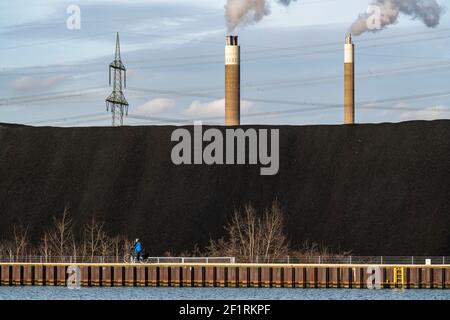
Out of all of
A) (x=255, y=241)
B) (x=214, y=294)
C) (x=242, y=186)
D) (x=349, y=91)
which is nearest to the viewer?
(x=214, y=294)

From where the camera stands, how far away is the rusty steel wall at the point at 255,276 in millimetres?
75812

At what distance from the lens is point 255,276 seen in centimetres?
7650

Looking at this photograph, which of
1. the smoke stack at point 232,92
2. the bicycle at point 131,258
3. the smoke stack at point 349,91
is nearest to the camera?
the bicycle at point 131,258

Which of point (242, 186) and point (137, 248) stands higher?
point (242, 186)

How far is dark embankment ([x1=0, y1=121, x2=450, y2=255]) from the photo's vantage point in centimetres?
9744

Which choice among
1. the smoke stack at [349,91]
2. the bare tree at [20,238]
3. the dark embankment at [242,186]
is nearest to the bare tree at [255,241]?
the dark embankment at [242,186]

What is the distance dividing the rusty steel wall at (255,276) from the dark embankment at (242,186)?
16.1m

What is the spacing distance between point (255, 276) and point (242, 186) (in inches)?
1237

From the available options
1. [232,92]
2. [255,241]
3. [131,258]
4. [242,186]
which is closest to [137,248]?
[131,258]

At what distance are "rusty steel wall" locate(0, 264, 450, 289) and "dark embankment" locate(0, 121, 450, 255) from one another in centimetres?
1613

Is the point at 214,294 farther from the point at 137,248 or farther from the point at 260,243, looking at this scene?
the point at 260,243

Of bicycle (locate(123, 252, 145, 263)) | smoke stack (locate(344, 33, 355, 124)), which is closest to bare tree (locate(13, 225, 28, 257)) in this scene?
bicycle (locate(123, 252, 145, 263))

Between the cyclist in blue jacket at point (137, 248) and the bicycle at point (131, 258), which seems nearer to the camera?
the cyclist in blue jacket at point (137, 248)

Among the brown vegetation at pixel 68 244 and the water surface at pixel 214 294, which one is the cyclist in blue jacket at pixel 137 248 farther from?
the brown vegetation at pixel 68 244
